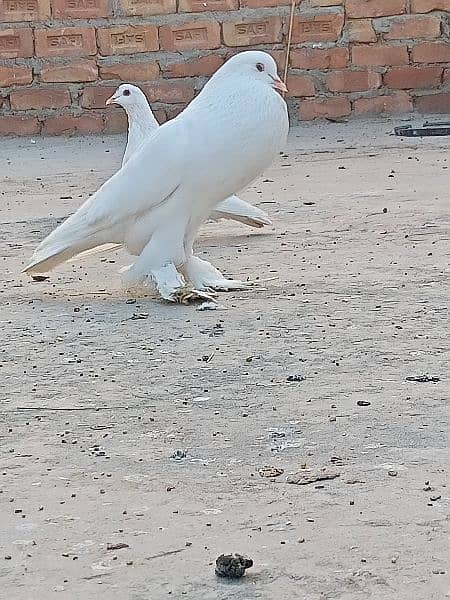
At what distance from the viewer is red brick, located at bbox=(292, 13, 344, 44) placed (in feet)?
28.5

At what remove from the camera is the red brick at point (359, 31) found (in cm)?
869

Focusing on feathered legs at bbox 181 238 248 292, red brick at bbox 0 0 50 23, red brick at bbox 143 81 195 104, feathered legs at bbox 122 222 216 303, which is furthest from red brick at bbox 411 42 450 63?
feathered legs at bbox 122 222 216 303

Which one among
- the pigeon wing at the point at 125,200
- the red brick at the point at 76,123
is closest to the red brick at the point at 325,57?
the red brick at the point at 76,123

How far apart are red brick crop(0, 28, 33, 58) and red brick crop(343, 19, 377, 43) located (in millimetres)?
2039

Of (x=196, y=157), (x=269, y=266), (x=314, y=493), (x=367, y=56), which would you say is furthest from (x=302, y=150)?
(x=314, y=493)

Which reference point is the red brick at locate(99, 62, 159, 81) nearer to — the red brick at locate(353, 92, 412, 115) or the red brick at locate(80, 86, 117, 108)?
the red brick at locate(80, 86, 117, 108)

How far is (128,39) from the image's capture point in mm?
8703

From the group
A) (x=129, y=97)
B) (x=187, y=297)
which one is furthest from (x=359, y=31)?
(x=187, y=297)

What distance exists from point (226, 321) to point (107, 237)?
65 cm

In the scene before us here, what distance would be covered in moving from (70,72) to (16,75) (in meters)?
0.35

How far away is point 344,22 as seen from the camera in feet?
28.5

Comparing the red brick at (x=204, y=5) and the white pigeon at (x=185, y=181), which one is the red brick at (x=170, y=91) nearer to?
the red brick at (x=204, y=5)

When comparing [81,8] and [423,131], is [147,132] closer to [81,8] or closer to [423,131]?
[423,131]

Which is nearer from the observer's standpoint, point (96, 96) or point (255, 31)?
point (255, 31)
